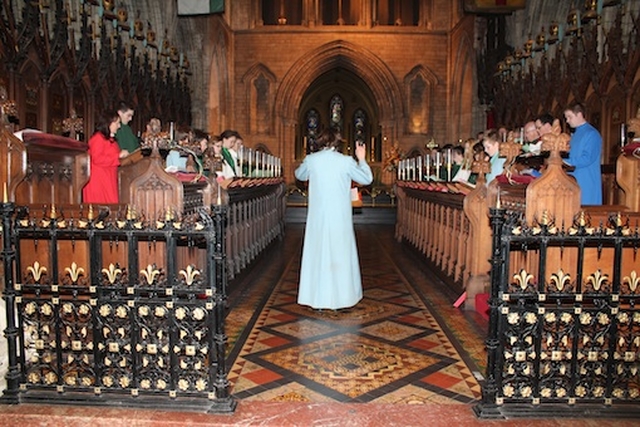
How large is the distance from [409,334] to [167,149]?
2.44 metres

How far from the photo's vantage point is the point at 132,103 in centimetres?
1326

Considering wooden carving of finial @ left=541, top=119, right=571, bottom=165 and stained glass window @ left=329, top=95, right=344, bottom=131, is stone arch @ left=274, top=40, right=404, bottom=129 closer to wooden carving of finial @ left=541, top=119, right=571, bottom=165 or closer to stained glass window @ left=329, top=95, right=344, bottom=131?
stained glass window @ left=329, top=95, right=344, bottom=131

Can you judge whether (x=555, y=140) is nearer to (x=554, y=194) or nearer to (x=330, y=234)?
(x=554, y=194)

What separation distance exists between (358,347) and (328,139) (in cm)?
206

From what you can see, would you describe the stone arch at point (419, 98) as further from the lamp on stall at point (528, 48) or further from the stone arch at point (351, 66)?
the lamp on stall at point (528, 48)

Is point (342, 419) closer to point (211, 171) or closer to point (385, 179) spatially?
point (211, 171)

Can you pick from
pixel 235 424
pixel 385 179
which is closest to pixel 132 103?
pixel 235 424

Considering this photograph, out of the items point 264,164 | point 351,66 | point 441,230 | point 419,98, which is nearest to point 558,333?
point 441,230

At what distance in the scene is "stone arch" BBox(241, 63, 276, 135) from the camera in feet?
79.6

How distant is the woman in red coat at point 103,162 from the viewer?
521 centimetres

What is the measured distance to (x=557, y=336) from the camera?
282 centimetres

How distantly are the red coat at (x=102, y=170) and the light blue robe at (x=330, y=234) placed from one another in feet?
5.93

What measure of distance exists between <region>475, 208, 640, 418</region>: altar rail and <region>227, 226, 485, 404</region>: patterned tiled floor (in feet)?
1.30

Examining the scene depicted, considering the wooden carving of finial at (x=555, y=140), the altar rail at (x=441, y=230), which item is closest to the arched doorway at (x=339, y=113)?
the altar rail at (x=441, y=230)
